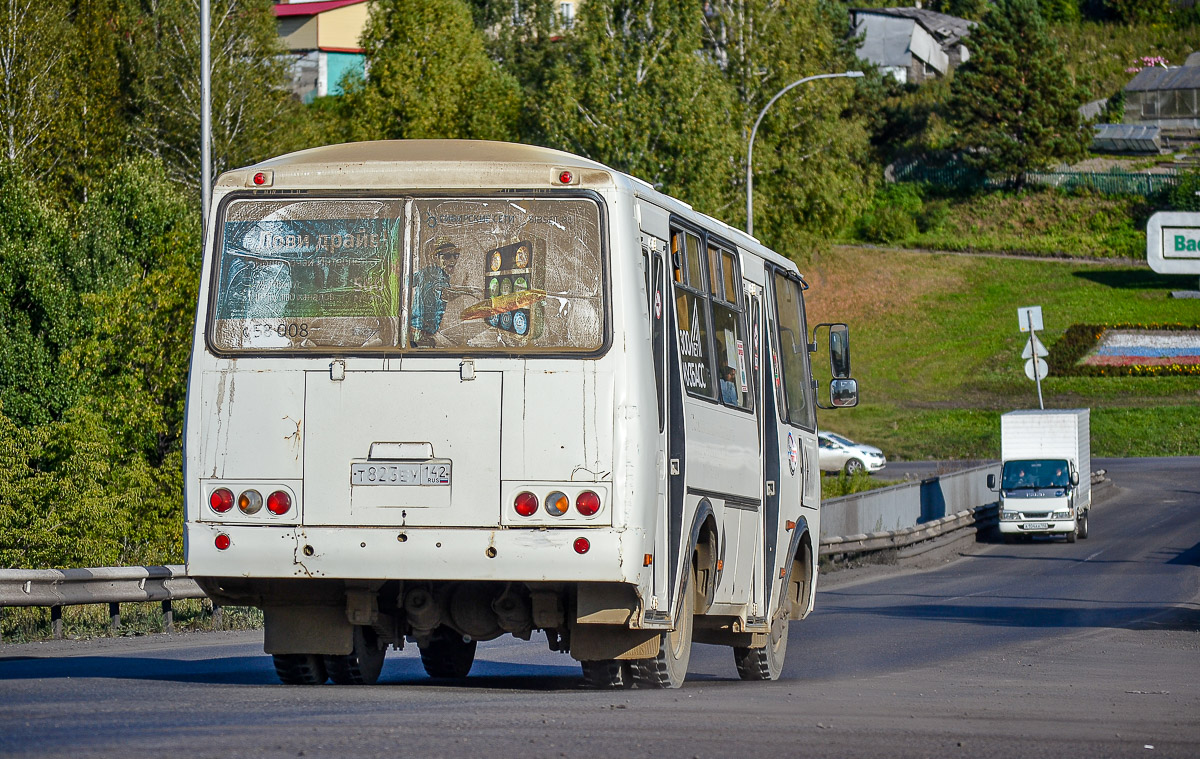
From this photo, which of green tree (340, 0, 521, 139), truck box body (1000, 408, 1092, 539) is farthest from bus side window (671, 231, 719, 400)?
green tree (340, 0, 521, 139)

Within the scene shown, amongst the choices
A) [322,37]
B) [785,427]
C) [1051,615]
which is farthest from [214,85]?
[322,37]

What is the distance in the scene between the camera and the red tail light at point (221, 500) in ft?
30.7

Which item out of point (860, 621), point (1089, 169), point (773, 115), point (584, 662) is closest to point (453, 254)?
point (584, 662)

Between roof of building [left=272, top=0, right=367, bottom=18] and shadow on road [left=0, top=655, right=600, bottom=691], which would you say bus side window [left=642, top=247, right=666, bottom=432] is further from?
roof of building [left=272, top=0, right=367, bottom=18]

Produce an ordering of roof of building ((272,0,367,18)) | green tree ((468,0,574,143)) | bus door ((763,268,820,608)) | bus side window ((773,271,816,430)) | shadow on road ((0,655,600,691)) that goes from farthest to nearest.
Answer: roof of building ((272,0,367,18)) < green tree ((468,0,574,143)) < bus side window ((773,271,816,430)) < bus door ((763,268,820,608)) < shadow on road ((0,655,600,691))

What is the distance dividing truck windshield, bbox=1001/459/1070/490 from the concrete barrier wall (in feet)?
4.15

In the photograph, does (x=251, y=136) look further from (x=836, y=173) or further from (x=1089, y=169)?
(x=1089, y=169)

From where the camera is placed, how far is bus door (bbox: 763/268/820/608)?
12539mm

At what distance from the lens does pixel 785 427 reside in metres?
13.1

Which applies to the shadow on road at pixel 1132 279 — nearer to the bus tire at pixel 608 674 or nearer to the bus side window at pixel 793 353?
the bus side window at pixel 793 353

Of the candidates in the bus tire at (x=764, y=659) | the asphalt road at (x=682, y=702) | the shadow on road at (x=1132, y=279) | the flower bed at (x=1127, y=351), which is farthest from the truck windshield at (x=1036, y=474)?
the shadow on road at (x=1132, y=279)

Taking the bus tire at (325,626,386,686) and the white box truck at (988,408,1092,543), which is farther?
the white box truck at (988,408,1092,543)

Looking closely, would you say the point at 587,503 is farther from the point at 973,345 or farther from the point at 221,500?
the point at 973,345

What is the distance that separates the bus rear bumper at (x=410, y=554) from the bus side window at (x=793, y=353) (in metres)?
4.26
